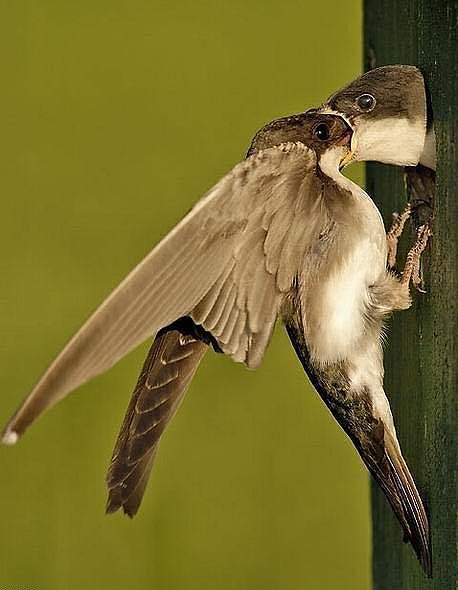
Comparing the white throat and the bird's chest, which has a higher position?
the white throat

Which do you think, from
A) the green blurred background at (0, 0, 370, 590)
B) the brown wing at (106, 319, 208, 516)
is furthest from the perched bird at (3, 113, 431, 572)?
the green blurred background at (0, 0, 370, 590)

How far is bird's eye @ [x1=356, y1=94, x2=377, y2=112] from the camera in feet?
3.76

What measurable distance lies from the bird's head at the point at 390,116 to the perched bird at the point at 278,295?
0.12 ft

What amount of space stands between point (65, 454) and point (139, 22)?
77 centimetres

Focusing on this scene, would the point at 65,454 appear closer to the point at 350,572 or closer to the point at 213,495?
the point at 213,495

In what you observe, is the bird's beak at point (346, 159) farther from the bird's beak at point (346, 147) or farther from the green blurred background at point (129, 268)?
the green blurred background at point (129, 268)

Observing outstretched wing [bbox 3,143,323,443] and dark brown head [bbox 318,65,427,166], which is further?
dark brown head [bbox 318,65,427,166]

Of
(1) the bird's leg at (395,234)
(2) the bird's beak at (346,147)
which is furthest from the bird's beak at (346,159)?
(1) the bird's leg at (395,234)

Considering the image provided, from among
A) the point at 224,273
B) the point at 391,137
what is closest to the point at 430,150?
the point at 391,137

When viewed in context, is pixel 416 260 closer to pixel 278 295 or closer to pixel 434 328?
pixel 434 328

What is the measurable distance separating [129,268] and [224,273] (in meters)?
1.21

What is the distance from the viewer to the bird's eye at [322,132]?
1.04 m

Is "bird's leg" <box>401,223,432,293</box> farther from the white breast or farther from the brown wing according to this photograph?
the brown wing

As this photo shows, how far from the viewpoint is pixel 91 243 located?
7.06ft
